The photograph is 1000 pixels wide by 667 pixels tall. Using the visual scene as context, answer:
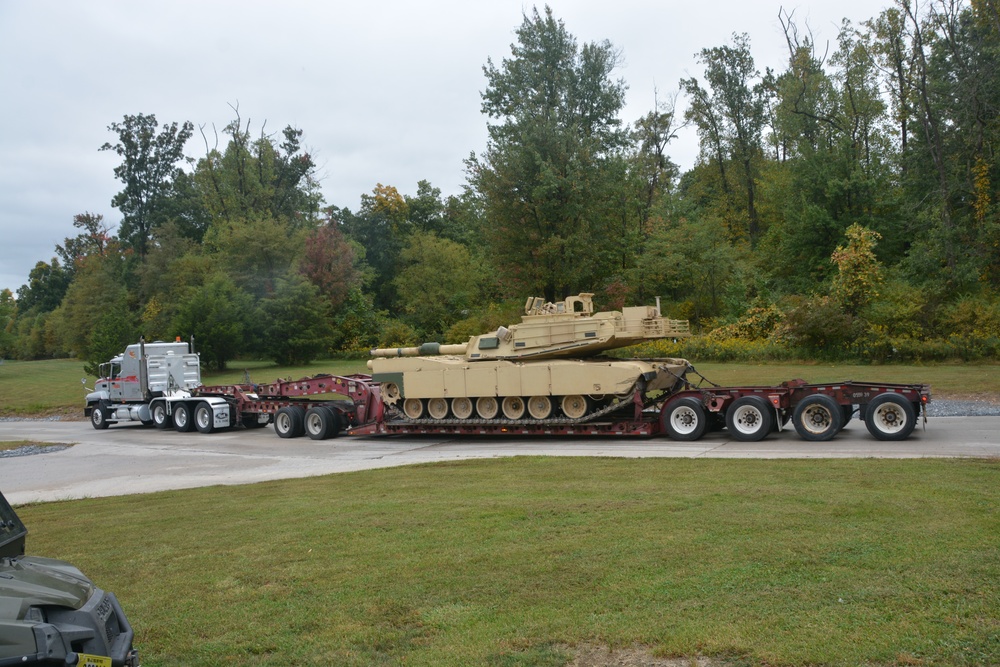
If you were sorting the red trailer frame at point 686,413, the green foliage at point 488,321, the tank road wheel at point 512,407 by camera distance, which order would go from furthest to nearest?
the green foliage at point 488,321 → the tank road wheel at point 512,407 → the red trailer frame at point 686,413

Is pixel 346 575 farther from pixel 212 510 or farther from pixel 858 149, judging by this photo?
pixel 858 149

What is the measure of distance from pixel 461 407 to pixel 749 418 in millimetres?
6886

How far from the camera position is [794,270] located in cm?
4594

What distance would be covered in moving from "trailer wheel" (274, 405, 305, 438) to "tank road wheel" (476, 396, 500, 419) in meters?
5.52

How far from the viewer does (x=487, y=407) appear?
20766mm

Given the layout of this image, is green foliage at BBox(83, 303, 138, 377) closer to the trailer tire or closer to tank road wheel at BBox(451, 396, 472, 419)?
the trailer tire

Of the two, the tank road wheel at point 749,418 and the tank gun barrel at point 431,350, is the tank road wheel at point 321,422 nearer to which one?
the tank gun barrel at point 431,350

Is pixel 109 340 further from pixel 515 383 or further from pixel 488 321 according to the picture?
pixel 515 383

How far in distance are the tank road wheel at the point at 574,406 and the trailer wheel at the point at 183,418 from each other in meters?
12.9

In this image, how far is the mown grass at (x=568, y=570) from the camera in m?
5.36

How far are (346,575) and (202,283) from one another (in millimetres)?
51508

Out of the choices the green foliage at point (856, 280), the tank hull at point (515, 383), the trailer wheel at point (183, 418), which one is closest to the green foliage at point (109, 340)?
the trailer wheel at point (183, 418)

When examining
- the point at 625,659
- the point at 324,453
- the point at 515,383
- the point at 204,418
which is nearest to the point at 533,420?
the point at 515,383

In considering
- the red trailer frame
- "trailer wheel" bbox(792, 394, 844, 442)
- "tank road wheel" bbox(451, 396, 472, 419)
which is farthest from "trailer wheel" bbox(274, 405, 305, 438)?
"trailer wheel" bbox(792, 394, 844, 442)
